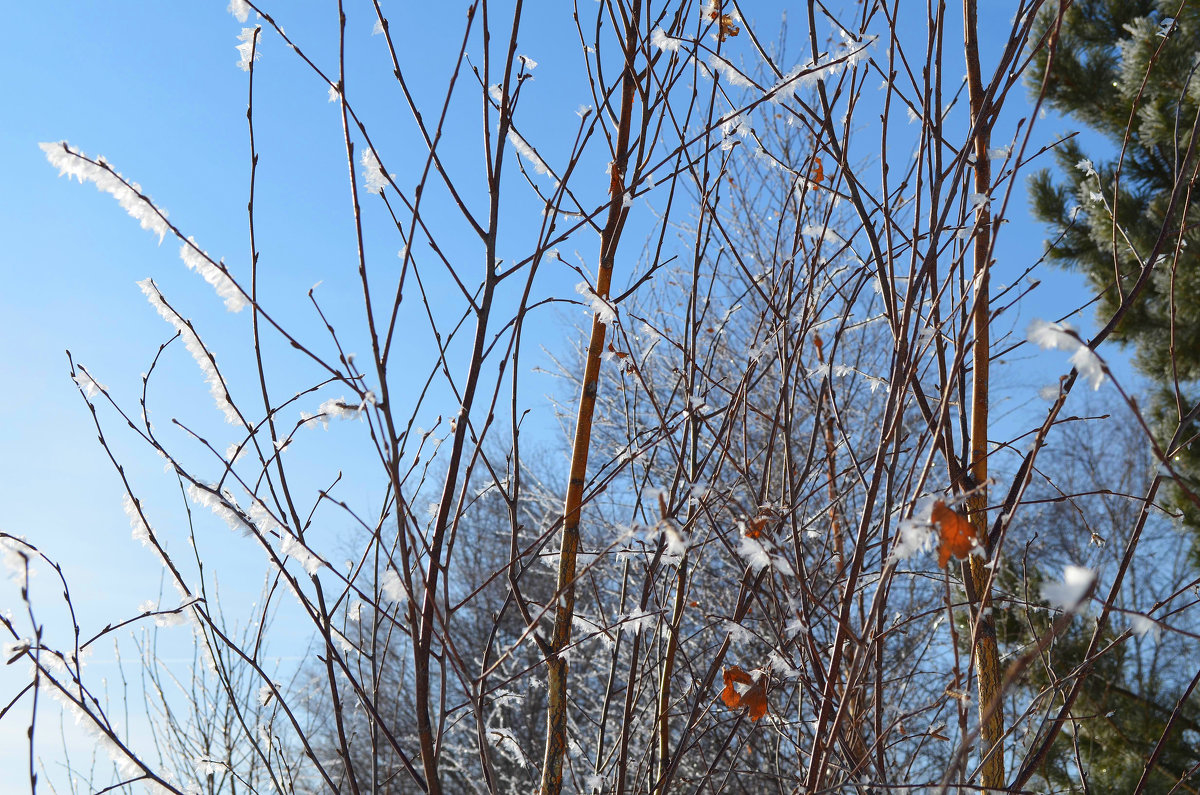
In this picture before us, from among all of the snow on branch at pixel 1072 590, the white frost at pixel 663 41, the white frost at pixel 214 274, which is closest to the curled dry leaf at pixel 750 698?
the snow on branch at pixel 1072 590

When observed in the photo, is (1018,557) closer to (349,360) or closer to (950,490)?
(950,490)

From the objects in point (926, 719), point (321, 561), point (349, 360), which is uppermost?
point (926, 719)

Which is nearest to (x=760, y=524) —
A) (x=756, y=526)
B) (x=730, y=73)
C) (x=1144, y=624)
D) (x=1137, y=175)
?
(x=756, y=526)

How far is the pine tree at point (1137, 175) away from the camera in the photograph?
5434 mm

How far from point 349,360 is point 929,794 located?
0.85 metres

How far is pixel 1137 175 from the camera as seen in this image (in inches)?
248

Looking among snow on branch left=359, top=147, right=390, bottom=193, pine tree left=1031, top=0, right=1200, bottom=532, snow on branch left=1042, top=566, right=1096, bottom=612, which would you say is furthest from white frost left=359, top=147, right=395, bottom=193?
pine tree left=1031, top=0, right=1200, bottom=532

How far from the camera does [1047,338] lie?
0.73 meters

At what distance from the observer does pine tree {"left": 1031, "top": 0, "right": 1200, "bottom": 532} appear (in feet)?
17.8

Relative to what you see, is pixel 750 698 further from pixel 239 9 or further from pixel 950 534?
pixel 239 9

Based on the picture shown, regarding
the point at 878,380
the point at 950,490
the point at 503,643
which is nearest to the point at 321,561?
the point at 950,490

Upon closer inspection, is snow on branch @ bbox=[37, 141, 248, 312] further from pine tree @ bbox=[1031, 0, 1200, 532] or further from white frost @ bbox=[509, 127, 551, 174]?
pine tree @ bbox=[1031, 0, 1200, 532]

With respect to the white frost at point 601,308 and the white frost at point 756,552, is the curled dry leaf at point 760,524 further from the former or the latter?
the white frost at point 601,308

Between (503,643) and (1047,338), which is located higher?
(503,643)
